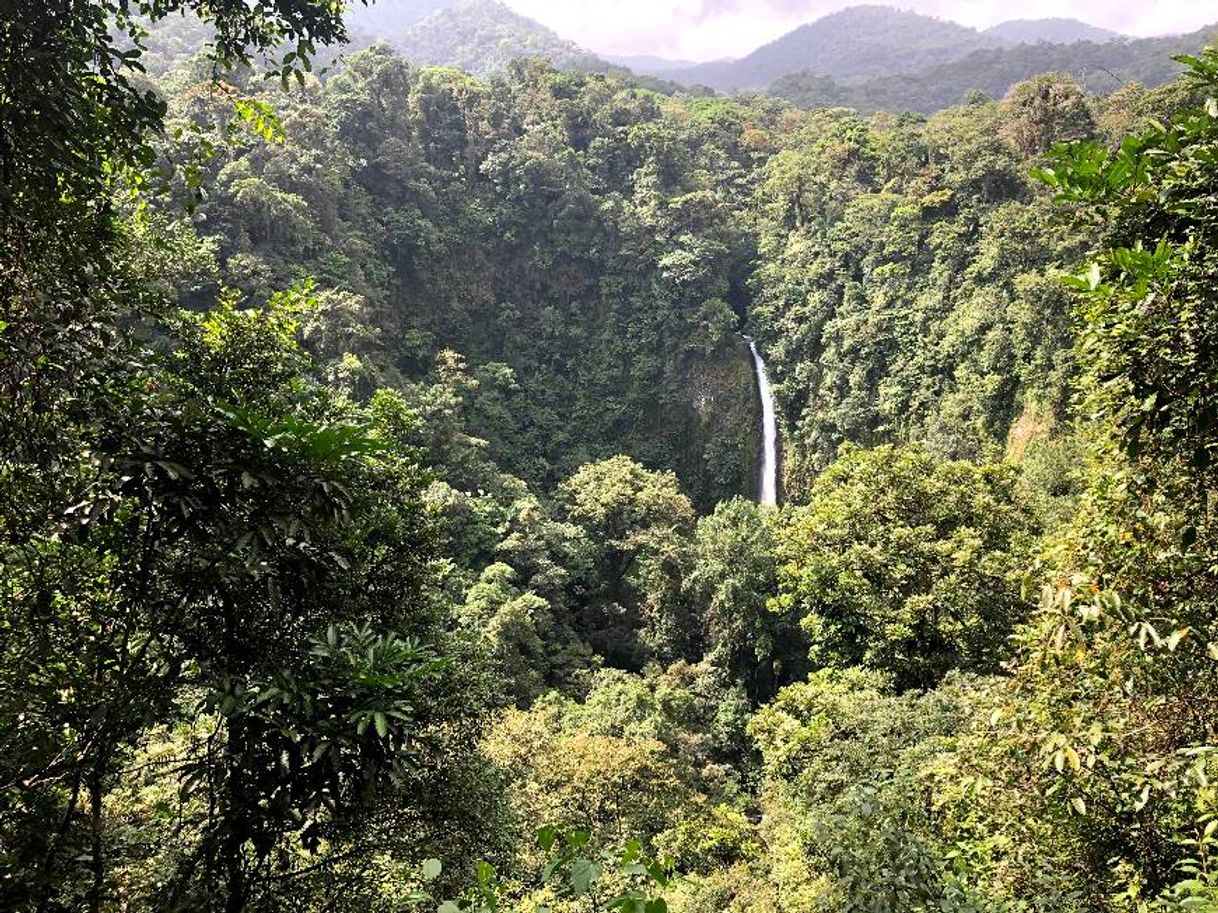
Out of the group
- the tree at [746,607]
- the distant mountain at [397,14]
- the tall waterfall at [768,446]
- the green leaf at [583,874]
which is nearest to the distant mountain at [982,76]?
the tall waterfall at [768,446]

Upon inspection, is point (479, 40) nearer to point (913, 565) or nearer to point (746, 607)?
point (746, 607)

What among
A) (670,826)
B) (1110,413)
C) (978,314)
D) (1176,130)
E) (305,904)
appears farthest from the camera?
(978,314)

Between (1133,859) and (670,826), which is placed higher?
(1133,859)

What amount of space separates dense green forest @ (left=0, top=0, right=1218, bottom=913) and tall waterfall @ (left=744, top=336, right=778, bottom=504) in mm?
472

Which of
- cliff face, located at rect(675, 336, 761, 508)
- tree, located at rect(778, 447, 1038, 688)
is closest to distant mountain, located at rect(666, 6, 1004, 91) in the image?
cliff face, located at rect(675, 336, 761, 508)

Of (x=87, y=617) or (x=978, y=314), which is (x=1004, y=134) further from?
(x=87, y=617)

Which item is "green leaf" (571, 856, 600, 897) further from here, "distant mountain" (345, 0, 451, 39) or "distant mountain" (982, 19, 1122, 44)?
"distant mountain" (982, 19, 1122, 44)

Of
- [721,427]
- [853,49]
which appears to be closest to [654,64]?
[853,49]

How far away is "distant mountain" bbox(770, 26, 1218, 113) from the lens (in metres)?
63.4

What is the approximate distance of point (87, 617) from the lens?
333 centimetres

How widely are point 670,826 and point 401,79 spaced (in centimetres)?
3202

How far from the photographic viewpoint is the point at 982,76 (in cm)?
7400

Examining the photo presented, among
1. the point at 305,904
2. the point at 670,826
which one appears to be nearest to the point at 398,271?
the point at 670,826

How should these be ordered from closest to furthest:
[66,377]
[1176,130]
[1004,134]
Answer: [66,377], [1176,130], [1004,134]
